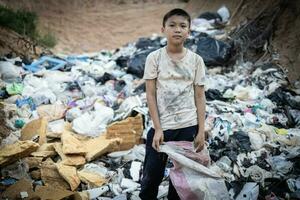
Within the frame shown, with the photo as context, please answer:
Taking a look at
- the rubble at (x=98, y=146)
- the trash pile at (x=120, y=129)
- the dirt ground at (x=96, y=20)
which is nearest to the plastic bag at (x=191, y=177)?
the trash pile at (x=120, y=129)

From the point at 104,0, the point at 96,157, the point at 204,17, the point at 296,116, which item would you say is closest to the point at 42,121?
the point at 96,157

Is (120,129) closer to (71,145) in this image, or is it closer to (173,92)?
(71,145)

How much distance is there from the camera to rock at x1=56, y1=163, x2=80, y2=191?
125 inches

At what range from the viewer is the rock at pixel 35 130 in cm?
400

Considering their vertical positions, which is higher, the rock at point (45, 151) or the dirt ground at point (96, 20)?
the dirt ground at point (96, 20)

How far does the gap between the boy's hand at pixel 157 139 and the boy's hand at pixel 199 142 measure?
246mm

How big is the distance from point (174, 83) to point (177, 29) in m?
0.34

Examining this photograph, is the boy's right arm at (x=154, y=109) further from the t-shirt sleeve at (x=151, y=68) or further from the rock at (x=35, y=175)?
the rock at (x=35, y=175)

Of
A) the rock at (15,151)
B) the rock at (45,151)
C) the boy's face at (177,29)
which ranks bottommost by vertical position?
the rock at (45,151)

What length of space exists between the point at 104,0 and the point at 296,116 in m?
11.5

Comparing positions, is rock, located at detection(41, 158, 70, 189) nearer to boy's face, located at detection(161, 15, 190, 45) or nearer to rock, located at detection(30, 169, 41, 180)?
rock, located at detection(30, 169, 41, 180)

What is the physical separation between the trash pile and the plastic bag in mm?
26

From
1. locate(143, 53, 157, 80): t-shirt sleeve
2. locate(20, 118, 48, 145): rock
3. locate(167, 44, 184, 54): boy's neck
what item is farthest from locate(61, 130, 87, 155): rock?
locate(167, 44, 184, 54): boy's neck

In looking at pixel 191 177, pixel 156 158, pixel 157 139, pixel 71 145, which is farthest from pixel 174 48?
pixel 71 145
